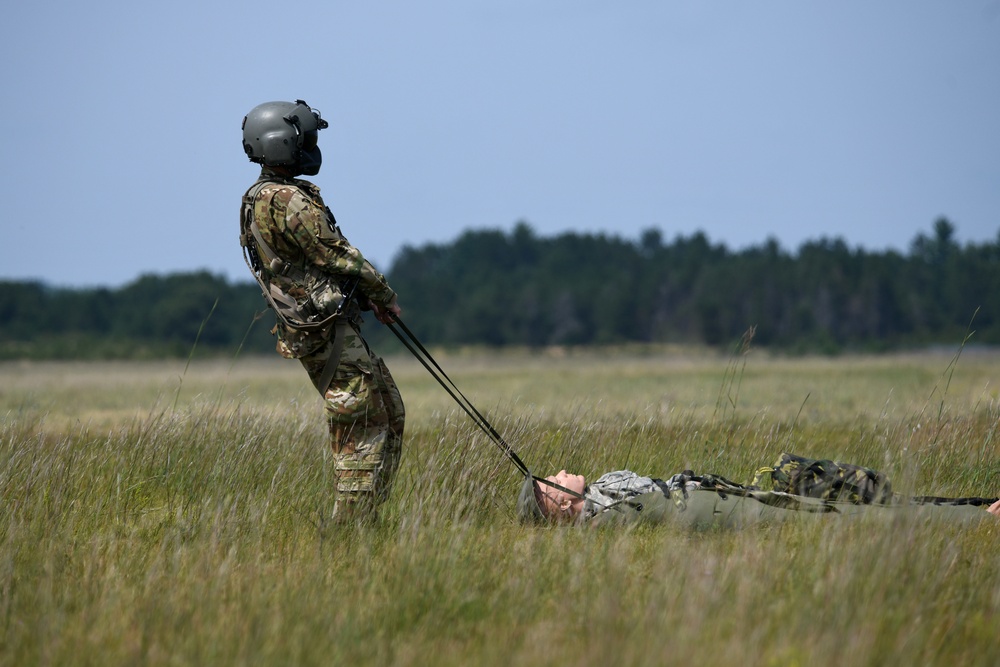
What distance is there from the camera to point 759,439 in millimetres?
8078

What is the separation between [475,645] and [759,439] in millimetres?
4790

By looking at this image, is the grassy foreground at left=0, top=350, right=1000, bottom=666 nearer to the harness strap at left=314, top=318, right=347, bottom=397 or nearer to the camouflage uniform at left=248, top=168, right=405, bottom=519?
the camouflage uniform at left=248, top=168, right=405, bottom=519

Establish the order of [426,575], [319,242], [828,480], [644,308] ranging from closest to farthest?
[426,575] → [319,242] → [828,480] → [644,308]

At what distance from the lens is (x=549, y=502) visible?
5.89 m

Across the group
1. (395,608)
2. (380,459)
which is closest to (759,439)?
(380,459)

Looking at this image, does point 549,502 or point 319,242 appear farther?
point 549,502

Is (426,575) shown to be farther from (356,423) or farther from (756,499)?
(756,499)

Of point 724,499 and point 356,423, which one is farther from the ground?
point 356,423

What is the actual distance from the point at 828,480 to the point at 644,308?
3852 inches

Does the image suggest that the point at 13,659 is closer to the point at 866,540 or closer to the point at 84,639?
Answer: the point at 84,639

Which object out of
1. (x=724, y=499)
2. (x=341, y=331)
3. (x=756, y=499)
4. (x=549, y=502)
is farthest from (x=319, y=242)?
(x=756, y=499)

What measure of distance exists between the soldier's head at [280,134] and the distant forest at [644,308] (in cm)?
7057

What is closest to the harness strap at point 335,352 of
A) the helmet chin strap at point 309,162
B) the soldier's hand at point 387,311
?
the soldier's hand at point 387,311

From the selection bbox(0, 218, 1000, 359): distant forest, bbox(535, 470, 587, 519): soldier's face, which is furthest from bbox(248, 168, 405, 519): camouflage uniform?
bbox(0, 218, 1000, 359): distant forest
